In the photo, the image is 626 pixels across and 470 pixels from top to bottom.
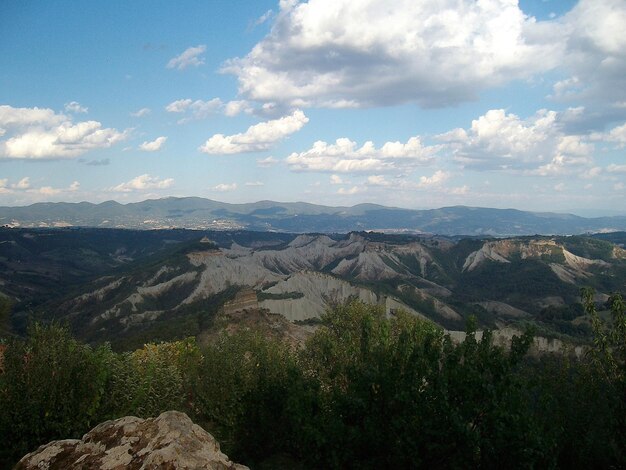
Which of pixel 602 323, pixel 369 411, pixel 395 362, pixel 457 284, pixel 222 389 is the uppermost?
pixel 602 323

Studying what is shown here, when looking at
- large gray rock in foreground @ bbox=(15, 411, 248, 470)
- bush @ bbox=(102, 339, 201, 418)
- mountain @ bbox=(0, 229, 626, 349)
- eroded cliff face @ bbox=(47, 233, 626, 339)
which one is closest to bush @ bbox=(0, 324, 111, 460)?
bush @ bbox=(102, 339, 201, 418)

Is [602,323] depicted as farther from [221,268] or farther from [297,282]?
[221,268]

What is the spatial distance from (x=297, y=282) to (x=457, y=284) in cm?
9345

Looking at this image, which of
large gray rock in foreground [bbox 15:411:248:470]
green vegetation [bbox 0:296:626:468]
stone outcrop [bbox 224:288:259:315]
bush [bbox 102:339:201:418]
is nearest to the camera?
large gray rock in foreground [bbox 15:411:248:470]

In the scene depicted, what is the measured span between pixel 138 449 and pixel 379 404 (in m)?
10.5

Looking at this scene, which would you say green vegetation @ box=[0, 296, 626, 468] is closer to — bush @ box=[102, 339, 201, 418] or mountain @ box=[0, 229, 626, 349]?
bush @ box=[102, 339, 201, 418]

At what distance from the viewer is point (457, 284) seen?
19988 centimetres

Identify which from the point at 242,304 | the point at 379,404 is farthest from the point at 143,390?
the point at 242,304

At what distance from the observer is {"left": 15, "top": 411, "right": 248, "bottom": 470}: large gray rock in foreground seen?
1060 cm

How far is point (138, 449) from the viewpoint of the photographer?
11.0 meters

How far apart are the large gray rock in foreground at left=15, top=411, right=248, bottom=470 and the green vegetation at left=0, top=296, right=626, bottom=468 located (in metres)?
6.88

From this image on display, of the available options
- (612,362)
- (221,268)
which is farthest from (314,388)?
(221,268)

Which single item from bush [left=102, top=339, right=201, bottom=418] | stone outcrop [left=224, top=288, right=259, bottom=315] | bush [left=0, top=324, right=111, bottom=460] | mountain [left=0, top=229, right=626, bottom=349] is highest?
bush [left=0, top=324, right=111, bottom=460]

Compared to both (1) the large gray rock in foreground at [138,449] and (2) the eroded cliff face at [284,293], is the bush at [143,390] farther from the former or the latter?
(2) the eroded cliff face at [284,293]
